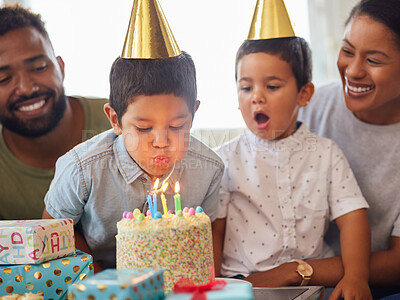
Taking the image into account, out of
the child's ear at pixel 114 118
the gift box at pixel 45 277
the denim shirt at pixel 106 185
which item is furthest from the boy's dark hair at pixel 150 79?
the gift box at pixel 45 277

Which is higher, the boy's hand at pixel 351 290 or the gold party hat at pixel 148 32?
the gold party hat at pixel 148 32

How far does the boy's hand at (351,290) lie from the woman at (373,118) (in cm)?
7

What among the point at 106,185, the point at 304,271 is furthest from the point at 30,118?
the point at 304,271

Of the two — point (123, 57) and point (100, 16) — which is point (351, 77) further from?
point (100, 16)

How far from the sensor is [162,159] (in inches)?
48.1

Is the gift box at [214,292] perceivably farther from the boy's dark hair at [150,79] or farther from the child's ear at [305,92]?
the child's ear at [305,92]

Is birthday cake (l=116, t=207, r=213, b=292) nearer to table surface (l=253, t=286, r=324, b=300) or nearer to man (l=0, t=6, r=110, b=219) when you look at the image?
table surface (l=253, t=286, r=324, b=300)

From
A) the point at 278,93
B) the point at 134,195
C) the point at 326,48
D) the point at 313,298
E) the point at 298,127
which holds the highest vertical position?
the point at 326,48

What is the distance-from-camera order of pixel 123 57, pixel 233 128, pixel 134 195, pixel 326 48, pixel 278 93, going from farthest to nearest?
pixel 326 48, pixel 233 128, pixel 278 93, pixel 134 195, pixel 123 57

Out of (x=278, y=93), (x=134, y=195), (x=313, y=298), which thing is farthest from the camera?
(x=278, y=93)

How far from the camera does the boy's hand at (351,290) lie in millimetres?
1279

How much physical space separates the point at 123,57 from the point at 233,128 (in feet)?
3.52

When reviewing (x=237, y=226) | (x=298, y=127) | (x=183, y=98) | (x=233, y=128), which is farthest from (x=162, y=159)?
(x=233, y=128)

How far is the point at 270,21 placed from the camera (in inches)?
56.3
